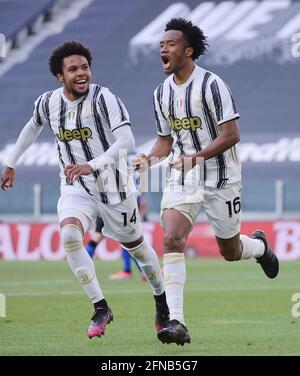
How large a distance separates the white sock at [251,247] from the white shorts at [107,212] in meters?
1.01

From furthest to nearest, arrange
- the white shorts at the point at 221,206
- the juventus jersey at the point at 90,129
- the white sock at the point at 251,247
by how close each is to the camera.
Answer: the white sock at the point at 251,247
the juventus jersey at the point at 90,129
the white shorts at the point at 221,206

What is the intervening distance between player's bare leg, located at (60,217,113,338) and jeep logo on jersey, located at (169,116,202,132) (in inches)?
42.7

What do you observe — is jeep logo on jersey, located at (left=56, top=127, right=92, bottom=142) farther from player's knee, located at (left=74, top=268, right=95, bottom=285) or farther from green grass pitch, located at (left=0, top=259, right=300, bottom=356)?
green grass pitch, located at (left=0, top=259, right=300, bottom=356)

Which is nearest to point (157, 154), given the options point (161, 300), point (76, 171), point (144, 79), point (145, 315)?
point (76, 171)

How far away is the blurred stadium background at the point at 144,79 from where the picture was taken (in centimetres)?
2189

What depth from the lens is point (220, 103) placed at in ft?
26.6

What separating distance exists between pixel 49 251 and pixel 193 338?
13.2 m

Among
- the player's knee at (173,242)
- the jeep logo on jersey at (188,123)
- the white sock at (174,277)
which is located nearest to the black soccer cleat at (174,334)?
the white sock at (174,277)

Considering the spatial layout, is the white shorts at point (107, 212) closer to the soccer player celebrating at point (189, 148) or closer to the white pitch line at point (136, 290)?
the soccer player celebrating at point (189, 148)

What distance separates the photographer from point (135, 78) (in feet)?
93.2

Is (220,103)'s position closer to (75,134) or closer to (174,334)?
(75,134)

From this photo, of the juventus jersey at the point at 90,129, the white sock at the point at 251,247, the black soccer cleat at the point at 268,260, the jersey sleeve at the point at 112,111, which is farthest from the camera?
the black soccer cleat at the point at 268,260

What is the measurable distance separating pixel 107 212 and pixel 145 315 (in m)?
2.17

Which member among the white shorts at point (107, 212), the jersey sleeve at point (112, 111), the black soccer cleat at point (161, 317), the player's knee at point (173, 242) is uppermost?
the jersey sleeve at point (112, 111)
